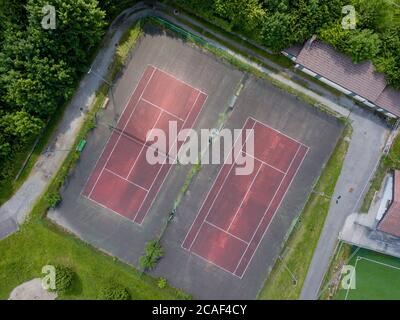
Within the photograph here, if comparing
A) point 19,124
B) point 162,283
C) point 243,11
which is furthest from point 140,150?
point 243,11

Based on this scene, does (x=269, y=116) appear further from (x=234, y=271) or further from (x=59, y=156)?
(x=59, y=156)

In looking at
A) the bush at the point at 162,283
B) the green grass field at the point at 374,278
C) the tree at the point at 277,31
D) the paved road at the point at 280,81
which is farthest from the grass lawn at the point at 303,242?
the tree at the point at 277,31

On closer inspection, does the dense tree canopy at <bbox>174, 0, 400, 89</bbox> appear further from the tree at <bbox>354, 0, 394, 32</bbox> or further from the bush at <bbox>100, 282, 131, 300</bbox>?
the bush at <bbox>100, 282, 131, 300</bbox>

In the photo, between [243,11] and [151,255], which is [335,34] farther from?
[151,255]

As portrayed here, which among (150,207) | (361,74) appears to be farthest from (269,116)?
(150,207)

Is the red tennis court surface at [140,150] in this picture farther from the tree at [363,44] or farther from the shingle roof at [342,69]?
the tree at [363,44]

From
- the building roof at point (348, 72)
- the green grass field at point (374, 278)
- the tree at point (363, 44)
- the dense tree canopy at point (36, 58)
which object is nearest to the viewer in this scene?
the dense tree canopy at point (36, 58)
